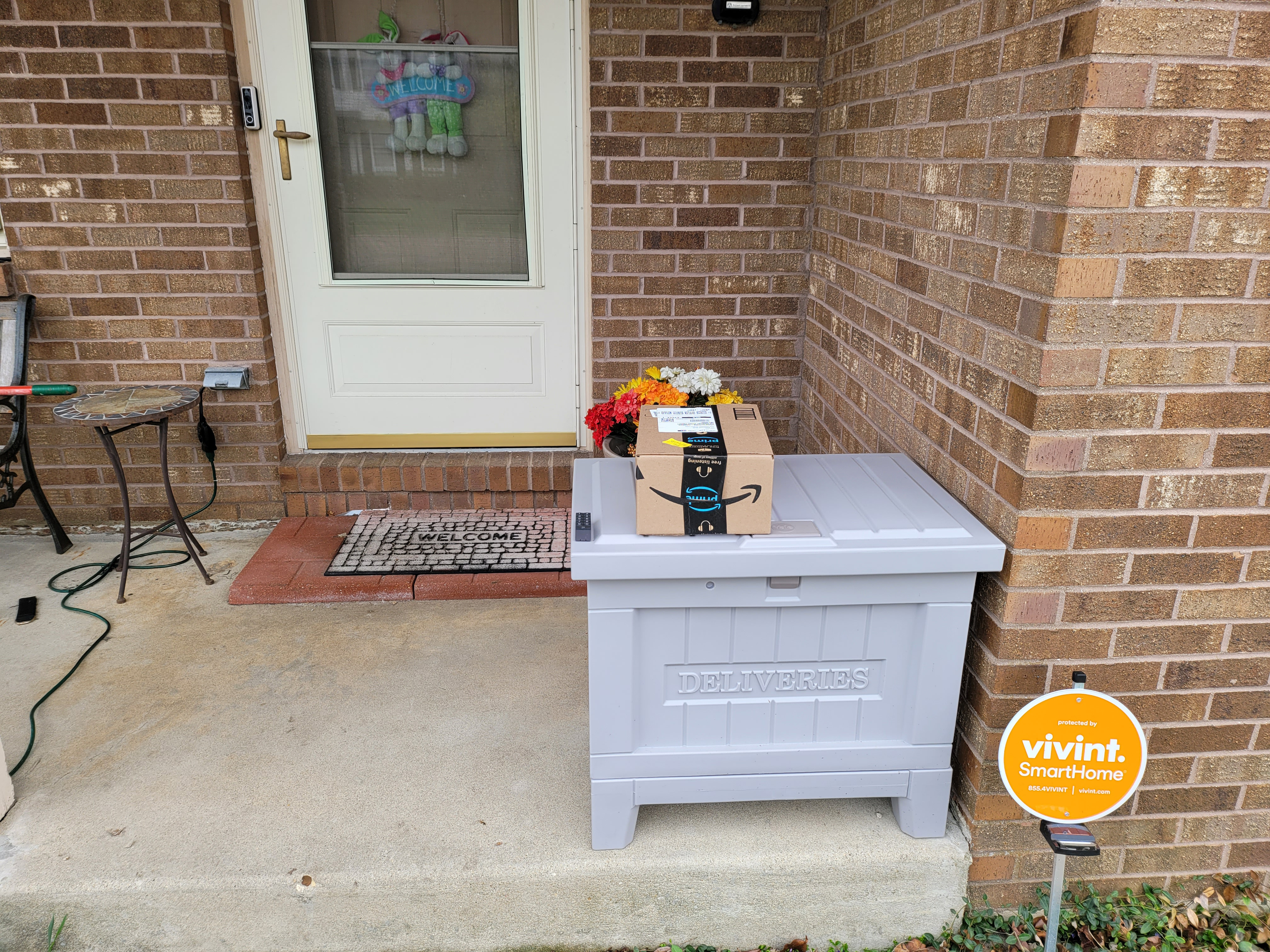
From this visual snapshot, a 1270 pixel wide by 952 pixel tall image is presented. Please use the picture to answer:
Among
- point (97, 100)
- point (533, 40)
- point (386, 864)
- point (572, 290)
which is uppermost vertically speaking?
point (533, 40)

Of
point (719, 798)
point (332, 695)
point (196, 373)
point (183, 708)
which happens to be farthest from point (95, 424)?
point (719, 798)

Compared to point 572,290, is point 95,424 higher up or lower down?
lower down

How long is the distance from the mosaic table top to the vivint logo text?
8.67ft

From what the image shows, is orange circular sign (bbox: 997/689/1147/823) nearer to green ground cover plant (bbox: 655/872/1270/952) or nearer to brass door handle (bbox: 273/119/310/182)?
green ground cover plant (bbox: 655/872/1270/952)

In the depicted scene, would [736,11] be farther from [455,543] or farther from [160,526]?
[160,526]

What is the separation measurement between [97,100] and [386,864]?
2.77 metres

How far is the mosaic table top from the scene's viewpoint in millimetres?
2795

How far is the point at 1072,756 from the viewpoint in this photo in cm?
Answer: 167

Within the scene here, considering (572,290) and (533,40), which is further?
(572,290)

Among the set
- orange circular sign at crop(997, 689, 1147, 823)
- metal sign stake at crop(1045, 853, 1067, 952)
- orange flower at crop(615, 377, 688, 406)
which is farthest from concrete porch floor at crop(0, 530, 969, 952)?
orange flower at crop(615, 377, 688, 406)

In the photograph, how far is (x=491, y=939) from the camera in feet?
6.25

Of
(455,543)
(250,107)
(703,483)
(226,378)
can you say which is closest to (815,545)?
(703,483)

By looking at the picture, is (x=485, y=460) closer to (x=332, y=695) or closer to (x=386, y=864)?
(x=332, y=695)

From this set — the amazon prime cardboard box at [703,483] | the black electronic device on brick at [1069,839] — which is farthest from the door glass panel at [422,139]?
the black electronic device on brick at [1069,839]
